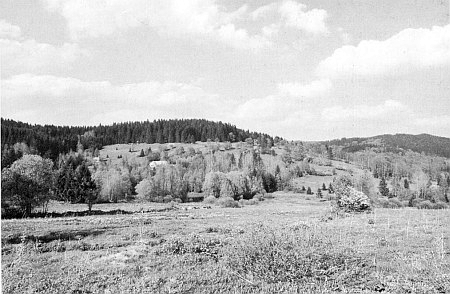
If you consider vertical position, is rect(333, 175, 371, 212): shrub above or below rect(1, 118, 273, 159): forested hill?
below

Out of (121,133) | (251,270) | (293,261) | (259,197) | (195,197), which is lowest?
(195,197)

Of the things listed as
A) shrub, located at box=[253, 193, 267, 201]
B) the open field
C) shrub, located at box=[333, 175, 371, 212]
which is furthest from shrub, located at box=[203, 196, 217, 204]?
the open field

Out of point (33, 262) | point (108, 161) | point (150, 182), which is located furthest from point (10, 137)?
point (33, 262)

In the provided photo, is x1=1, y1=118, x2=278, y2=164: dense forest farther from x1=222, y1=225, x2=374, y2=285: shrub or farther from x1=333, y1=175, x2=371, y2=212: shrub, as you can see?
x1=222, y1=225, x2=374, y2=285: shrub

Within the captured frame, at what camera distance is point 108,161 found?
140 m

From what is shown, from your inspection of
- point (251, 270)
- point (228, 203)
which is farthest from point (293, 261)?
point (228, 203)

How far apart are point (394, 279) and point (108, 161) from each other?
139m

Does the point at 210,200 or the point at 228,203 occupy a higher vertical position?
the point at 228,203

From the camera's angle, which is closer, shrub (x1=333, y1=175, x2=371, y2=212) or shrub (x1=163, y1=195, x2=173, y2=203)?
shrub (x1=333, y1=175, x2=371, y2=212)

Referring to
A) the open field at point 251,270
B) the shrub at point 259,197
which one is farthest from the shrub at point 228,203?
the open field at point 251,270

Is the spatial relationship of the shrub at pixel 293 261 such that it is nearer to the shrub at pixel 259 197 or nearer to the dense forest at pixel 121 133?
the shrub at pixel 259 197

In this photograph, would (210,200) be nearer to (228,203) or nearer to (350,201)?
(228,203)

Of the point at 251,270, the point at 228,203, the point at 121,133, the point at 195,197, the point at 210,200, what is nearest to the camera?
the point at 251,270

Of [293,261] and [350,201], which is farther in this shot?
[350,201]
